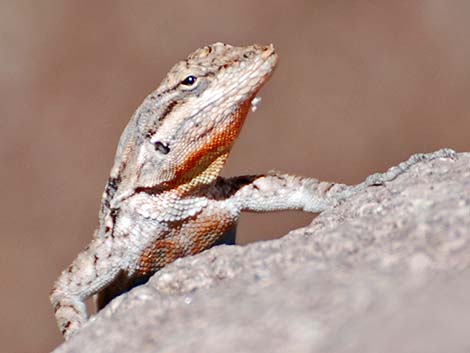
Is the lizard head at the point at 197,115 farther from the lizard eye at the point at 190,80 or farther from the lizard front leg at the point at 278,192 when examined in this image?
the lizard front leg at the point at 278,192

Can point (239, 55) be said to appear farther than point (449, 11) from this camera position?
No

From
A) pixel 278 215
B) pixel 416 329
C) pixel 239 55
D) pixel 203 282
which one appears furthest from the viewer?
pixel 278 215

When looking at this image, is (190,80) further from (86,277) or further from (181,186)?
(86,277)

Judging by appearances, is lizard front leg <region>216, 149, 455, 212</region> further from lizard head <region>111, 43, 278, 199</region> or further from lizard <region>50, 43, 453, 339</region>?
lizard head <region>111, 43, 278, 199</region>

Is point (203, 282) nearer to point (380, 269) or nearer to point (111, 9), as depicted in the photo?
point (380, 269)

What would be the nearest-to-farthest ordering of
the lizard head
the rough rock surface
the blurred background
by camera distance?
the rough rock surface
the lizard head
the blurred background

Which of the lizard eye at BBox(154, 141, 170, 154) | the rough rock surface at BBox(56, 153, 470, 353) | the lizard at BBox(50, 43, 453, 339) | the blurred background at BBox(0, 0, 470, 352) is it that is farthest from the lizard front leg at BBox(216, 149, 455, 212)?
the blurred background at BBox(0, 0, 470, 352)

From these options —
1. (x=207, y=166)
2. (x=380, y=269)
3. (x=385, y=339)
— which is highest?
(x=207, y=166)

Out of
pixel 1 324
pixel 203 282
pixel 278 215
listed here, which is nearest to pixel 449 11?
pixel 278 215
